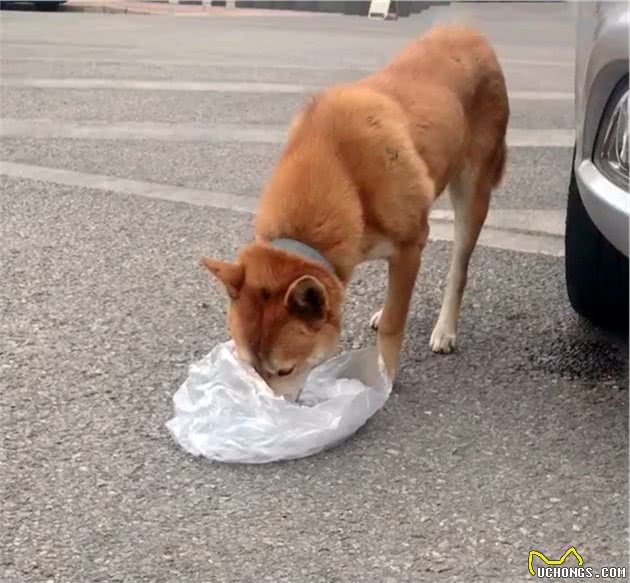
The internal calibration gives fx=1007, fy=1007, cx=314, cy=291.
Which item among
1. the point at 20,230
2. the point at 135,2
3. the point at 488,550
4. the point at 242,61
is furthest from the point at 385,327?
the point at 135,2

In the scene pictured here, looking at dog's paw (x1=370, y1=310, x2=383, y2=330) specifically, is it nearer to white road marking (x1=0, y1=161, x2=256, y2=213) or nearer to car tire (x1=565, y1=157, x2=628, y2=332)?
car tire (x1=565, y1=157, x2=628, y2=332)

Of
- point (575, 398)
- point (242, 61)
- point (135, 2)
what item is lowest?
point (135, 2)

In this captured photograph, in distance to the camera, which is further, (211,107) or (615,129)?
(211,107)

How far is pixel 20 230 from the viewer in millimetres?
5258

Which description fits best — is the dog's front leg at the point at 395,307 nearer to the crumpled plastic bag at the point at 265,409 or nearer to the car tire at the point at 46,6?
the crumpled plastic bag at the point at 265,409

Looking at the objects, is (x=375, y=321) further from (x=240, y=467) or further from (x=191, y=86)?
(x=191, y=86)

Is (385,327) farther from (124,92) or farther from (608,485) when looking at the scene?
(124,92)

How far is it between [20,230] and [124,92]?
15.0ft

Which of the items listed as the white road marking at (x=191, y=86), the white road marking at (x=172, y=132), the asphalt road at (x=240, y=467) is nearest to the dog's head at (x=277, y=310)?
the asphalt road at (x=240, y=467)

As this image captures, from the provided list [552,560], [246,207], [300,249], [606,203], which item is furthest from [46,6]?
[552,560]

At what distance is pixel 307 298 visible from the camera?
3.12 meters

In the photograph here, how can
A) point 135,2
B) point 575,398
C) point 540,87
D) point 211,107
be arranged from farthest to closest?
point 135,2
point 540,87
point 211,107
point 575,398

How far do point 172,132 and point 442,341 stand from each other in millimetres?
4465

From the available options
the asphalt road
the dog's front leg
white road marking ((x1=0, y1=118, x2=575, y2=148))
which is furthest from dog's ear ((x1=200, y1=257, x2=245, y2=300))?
white road marking ((x1=0, y1=118, x2=575, y2=148))
